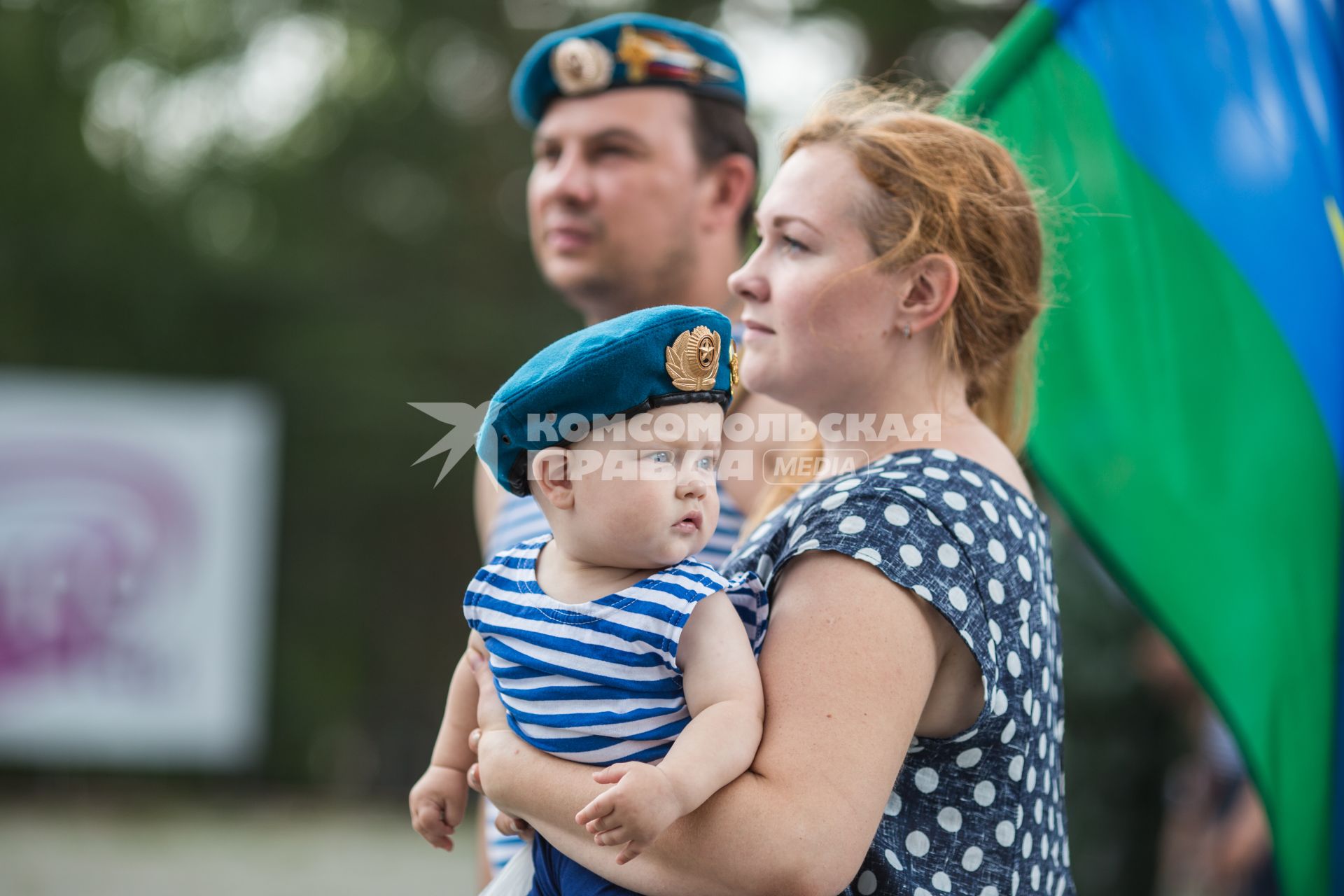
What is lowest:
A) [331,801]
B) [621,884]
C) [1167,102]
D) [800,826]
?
[331,801]

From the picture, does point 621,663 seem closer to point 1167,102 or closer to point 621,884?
point 621,884

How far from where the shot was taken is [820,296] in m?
1.63

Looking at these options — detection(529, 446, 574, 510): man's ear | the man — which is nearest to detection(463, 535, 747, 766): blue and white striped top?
detection(529, 446, 574, 510): man's ear

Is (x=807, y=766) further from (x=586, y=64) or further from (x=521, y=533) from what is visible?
(x=586, y=64)

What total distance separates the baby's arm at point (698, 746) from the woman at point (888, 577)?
0.02 metres

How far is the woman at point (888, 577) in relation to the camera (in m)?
1.38

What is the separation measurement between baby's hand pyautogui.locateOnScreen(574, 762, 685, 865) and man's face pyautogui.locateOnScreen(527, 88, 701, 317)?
141 centimetres

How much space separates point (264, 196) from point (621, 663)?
1122cm

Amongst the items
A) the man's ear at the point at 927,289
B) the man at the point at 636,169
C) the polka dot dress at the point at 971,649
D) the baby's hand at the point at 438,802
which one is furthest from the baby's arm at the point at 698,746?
the man at the point at 636,169

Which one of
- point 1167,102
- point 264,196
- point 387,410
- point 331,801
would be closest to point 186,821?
point 331,801

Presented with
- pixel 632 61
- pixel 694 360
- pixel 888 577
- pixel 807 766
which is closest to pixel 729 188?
pixel 632 61

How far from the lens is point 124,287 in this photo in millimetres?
8984

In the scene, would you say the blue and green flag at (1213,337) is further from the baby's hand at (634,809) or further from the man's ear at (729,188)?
the baby's hand at (634,809)

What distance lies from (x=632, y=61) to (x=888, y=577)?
4.87 feet
